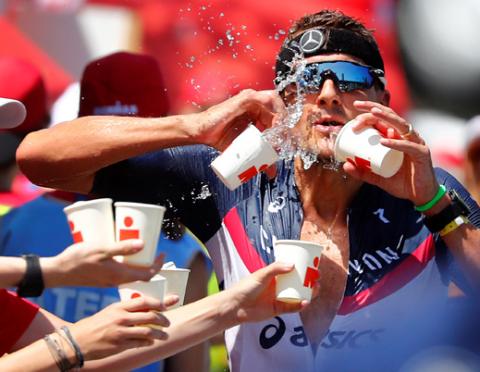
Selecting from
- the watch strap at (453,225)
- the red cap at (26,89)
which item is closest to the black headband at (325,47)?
the watch strap at (453,225)

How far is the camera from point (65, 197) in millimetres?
4668

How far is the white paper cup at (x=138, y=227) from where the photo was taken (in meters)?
3.07

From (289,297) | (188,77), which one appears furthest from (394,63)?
(289,297)

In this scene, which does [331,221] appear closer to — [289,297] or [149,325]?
[289,297]

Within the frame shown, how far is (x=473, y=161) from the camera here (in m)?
5.60

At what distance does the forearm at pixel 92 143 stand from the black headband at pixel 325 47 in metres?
0.39

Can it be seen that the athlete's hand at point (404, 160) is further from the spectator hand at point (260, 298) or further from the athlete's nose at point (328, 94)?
the spectator hand at point (260, 298)

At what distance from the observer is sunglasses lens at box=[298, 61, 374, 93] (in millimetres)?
3873

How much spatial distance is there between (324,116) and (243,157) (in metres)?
0.43

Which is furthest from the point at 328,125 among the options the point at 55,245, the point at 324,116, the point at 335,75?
the point at 55,245

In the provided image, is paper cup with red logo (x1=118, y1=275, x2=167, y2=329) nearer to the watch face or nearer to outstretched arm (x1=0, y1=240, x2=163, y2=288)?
outstretched arm (x1=0, y1=240, x2=163, y2=288)

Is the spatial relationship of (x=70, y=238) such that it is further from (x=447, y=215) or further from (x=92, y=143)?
(x=447, y=215)

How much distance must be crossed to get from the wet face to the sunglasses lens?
0.06 ft

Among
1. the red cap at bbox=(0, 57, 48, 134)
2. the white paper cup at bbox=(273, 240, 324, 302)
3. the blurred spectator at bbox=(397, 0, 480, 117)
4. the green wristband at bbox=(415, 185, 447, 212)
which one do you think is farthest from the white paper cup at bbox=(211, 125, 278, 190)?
the blurred spectator at bbox=(397, 0, 480, 117)
